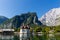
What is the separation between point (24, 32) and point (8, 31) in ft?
29.8

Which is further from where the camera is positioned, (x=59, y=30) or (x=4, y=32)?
(x=59, y=30)

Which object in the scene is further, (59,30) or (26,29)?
(59,30)

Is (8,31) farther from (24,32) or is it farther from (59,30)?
(59,30)

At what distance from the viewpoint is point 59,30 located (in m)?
121

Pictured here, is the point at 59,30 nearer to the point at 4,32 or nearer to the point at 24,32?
the point at 24,32

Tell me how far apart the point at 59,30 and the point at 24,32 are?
30.1 meters

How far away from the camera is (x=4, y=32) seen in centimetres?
10425

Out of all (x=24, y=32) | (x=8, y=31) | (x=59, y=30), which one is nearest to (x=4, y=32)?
(x=8, y=31)

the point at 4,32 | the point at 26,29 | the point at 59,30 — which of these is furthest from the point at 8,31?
the point at 59,30

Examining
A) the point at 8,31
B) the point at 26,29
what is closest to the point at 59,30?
the point at 26,29

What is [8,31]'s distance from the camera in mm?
102500

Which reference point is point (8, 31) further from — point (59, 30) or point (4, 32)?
point (59, 30)

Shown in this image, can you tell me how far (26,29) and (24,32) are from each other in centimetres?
226

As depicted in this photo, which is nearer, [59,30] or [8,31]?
[8,31]
